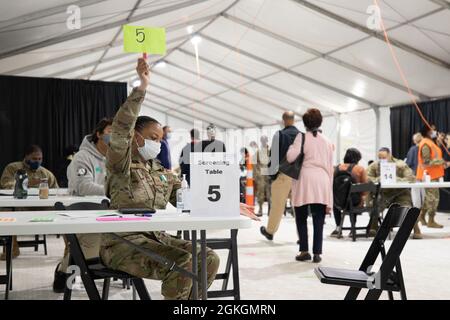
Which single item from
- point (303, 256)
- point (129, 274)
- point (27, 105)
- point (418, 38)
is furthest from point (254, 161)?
point (129, 274)

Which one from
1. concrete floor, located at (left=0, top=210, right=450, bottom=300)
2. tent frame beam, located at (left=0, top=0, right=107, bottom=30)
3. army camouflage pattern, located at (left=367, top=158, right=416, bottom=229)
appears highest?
tent frame beam, located at (left=0, top=0, right=107, bottom=30)

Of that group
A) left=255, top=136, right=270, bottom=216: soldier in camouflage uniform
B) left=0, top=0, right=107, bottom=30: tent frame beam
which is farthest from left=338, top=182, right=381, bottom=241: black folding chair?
left=0, top=0, right=107, bottom=30: tent frame beam

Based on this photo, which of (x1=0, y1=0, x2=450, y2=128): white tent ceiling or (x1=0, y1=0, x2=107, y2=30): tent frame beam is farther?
(x1=0, y1=0, x2=450, y2=128): white tent ceiling

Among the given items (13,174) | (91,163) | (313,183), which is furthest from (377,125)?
(91,163)

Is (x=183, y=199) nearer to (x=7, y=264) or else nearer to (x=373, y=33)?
(x=7, y=264)

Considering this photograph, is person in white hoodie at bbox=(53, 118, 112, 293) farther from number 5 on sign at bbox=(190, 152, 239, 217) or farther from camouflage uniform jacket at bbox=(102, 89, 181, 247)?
number 5 on sign at bbox=(190, 152, 239, 217)

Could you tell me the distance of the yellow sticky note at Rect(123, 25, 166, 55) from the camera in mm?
2266

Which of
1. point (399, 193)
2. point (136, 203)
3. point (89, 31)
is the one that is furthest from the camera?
point (89, 31)

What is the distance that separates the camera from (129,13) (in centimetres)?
735

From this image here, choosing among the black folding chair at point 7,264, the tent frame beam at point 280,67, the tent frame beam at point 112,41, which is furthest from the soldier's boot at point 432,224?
the black folding chair at point 7,264

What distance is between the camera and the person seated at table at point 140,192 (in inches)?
91.4

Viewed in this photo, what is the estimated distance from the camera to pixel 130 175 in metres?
2.55

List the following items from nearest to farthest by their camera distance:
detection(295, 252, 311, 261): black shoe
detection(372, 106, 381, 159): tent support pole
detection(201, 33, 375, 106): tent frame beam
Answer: detection(295, 252, 311, 261): black shoe < detection(201, 33, 375, 106): tent frame beam < detection(372, 106, 381, 159): tent support pole
